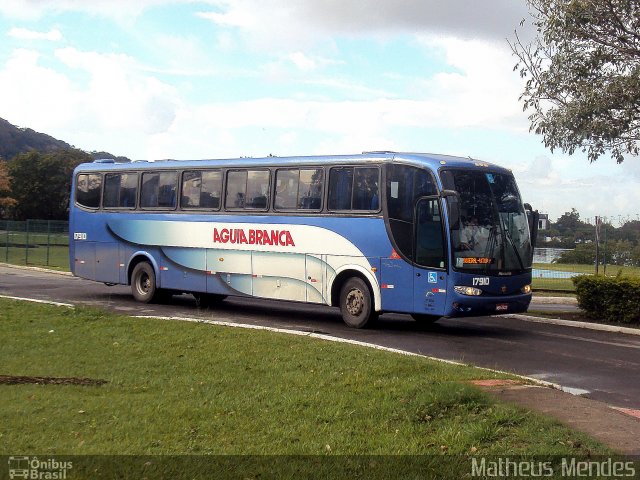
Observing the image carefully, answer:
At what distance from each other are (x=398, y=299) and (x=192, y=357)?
5808 millimetres

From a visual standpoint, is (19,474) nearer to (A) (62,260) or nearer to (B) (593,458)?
(B) (593,458)

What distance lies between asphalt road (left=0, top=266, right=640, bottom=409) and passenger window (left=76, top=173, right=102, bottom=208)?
2469 mm

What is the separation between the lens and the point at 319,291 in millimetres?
17266

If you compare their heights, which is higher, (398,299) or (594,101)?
(594,101)

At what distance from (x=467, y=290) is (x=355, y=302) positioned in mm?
2444

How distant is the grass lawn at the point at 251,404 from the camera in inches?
266

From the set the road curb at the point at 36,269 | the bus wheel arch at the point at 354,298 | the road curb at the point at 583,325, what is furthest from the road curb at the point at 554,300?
the road curb at the point at 36,269

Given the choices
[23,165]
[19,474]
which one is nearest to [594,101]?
[19,474]

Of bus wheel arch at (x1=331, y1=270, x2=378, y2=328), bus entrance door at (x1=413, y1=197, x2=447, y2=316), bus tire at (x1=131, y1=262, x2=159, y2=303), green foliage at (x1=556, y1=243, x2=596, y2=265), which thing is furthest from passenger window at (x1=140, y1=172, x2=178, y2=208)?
green foliage at (x1=556, y1=243, x2=596, y2=265)

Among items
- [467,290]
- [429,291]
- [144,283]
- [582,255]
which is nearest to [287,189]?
[429,291]

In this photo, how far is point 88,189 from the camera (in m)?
22.7

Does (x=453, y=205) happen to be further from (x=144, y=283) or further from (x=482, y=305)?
(x=144, y=283)

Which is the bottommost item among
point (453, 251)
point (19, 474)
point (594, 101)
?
point (19, 474)

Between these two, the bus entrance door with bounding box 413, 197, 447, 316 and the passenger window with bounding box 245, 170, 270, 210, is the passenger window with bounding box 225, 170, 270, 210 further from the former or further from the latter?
the bus entrance door with bounding box 413, 197, 447, 316
